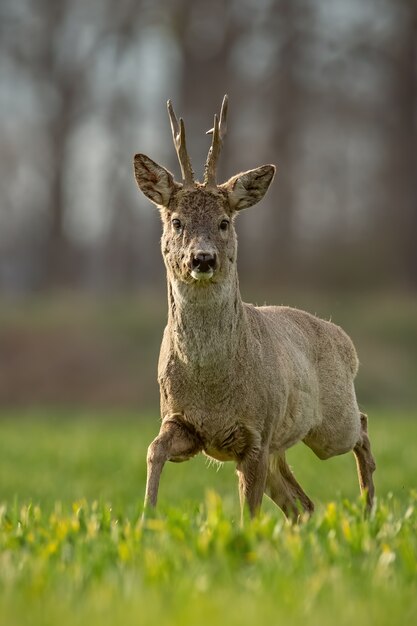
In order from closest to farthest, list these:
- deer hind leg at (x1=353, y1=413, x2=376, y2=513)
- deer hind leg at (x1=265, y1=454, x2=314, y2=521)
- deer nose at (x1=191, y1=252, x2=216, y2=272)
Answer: deer nose at (x1=191, y1=252, x2=216, y2=272), deer hind leg at (x1=265, y1=454, x2=314, y2=521), deer hind leg at (x1=353, y1=413, x2=376, y2=513)

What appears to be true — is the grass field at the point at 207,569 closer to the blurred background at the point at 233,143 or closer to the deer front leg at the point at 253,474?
the deer front leg at the point at 253,474

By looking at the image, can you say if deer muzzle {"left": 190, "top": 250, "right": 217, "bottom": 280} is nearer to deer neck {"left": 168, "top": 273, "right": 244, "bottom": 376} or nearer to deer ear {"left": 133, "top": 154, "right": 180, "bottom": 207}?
deer neck {"left": 168, "top": 273, "right": 244, "bottom": 376}

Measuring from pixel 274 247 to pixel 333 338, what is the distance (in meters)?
35.8

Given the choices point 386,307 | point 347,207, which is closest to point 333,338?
point 386,307

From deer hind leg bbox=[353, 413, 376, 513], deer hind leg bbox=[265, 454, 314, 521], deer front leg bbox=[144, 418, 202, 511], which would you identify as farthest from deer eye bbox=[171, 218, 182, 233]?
deer hind leg bbox=[353, 413, 376, 513]

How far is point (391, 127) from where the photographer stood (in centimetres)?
4381

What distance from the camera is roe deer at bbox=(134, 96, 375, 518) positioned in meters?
7.19

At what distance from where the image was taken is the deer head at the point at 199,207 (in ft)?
23.5

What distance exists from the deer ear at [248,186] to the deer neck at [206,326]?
0.56 meters

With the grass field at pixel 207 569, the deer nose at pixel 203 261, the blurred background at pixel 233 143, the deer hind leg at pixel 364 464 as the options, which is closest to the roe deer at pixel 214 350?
the deer nose at pixel 203 261

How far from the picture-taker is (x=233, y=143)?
4275 cm

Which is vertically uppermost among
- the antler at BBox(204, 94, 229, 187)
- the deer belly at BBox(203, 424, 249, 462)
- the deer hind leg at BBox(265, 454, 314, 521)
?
the antler at BBox(204, 94, 229, 187)

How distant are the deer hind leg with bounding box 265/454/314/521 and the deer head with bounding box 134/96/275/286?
1823 mm

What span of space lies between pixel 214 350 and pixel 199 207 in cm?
80
